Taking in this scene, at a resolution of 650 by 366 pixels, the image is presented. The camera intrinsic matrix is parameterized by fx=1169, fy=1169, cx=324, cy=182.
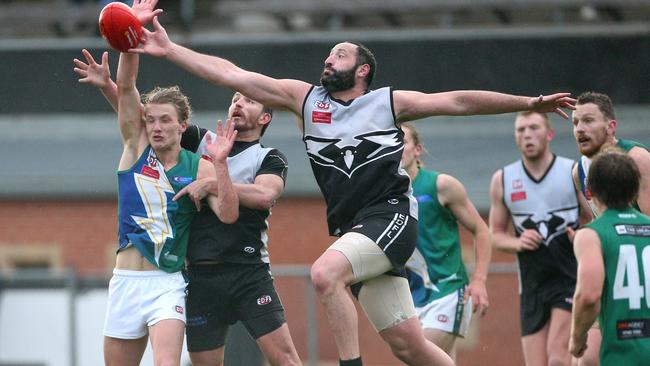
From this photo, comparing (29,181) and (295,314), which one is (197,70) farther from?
(29,181)

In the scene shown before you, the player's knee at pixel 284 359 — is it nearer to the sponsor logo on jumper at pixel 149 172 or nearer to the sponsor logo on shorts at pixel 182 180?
the sponsor logo on shorts at pixel 182 180

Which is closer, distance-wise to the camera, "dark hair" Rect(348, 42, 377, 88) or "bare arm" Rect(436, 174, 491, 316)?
"dark hair" Rect(348, 42, 377, 88)

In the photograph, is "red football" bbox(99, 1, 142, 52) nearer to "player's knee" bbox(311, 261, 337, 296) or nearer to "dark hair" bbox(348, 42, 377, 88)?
"dark hair" bbox(348, 42, 377, 88)

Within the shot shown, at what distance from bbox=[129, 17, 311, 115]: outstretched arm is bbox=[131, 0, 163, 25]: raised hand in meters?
0.05

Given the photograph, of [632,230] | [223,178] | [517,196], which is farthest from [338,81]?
[517,196]

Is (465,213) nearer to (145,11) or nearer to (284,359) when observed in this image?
(284,359)

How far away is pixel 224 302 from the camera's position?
24.0ft

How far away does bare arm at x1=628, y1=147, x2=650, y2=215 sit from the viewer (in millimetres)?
7285

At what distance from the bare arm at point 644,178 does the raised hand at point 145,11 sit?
3.10m

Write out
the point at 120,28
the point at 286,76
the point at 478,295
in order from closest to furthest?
the point at 120,28, the point at 478,295, the point at 286,76

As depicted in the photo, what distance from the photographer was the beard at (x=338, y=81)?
7074 millimetres

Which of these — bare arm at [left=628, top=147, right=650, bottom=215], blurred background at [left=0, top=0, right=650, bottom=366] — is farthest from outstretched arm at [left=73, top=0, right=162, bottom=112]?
blurred background at [left=0, top=0, right=650, bottom=366]

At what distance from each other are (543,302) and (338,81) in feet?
10.2

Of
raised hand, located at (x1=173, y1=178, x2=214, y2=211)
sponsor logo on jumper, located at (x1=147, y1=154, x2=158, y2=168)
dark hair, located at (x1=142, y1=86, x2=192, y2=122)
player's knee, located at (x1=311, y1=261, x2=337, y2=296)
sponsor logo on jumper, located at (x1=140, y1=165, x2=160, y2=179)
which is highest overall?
dark hair, located at (x1=142, y1=86, x2=192, y2=122)
